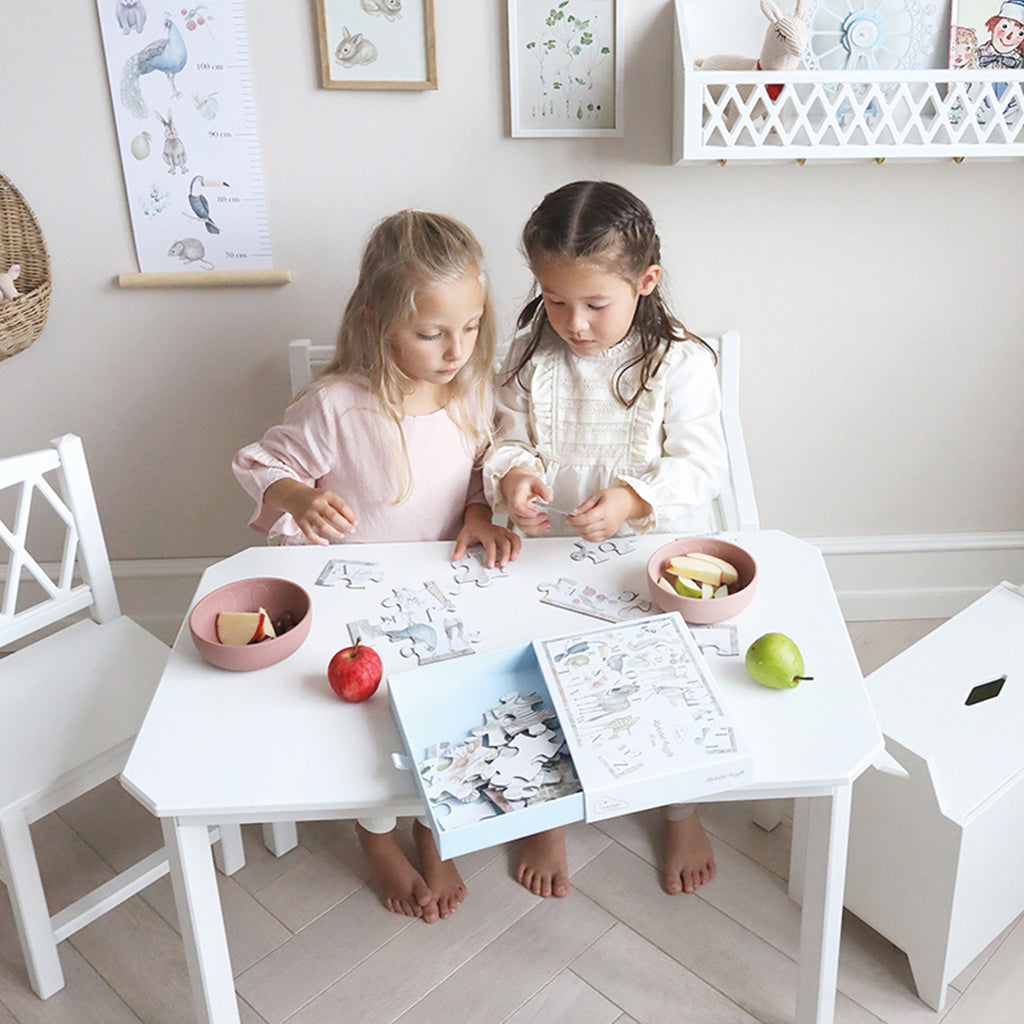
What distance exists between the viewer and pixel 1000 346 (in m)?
2.06

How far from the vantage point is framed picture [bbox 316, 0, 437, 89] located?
1.71 metres

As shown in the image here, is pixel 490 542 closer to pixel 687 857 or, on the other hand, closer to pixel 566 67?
pixel 687 857

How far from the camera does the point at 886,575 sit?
7.42ft

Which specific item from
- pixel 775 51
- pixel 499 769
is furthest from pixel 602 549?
pixel 775 51

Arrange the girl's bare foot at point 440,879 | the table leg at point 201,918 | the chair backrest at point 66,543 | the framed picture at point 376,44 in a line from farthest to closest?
the framed picture at point 376,44
the girl's bare foot at point 440,879
the chair backrest at point 66,543
the table leg at point 201,918

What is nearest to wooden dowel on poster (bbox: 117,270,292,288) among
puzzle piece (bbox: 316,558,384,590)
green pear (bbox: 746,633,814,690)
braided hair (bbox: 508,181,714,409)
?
braided hair (bbox: 508,181,714,409)

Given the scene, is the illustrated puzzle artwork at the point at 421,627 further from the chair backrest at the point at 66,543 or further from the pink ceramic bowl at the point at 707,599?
the chair backrest at the point at 66,543

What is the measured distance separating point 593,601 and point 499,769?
0.33 metres

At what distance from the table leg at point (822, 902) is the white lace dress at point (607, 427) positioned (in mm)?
535

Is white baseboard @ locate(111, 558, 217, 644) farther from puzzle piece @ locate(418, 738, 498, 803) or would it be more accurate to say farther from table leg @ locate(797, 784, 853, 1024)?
table leg @ locate(797, 784, 853, 1024)

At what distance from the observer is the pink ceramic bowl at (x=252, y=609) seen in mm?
1120

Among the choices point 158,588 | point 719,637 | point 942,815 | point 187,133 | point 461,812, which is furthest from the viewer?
point 158,588

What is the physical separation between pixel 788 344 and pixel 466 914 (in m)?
1.24

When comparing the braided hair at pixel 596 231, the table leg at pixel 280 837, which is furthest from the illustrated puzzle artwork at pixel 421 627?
the table leg at pixel 280 837
